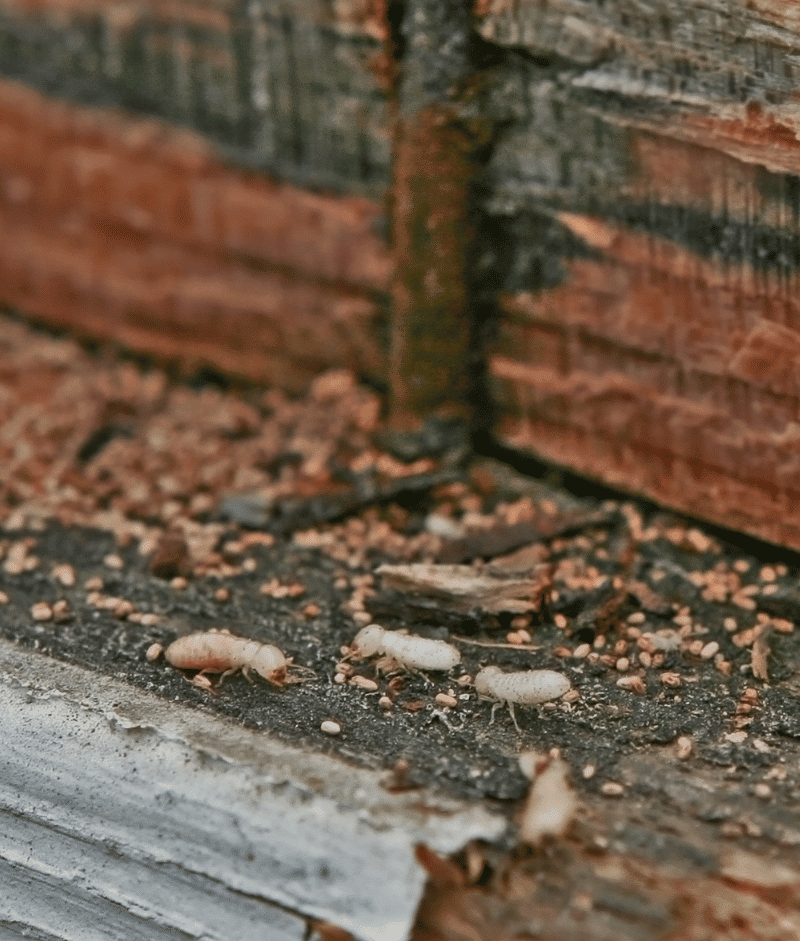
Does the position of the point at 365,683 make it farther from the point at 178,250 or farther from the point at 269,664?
the point at 178,250

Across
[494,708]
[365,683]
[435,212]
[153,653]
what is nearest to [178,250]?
[435,212]

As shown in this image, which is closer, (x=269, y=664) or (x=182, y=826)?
(x=182, y=826)

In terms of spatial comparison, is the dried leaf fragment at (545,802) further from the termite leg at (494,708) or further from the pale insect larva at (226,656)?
the pale insect larva at (226,656)

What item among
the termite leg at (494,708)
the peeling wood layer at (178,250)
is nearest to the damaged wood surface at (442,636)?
the termite leg at (494,708)

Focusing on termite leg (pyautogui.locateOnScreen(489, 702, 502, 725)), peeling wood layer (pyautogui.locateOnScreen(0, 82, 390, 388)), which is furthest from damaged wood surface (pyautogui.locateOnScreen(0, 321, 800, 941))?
peeling wood layer (pyautogui.locateOnScreen(0, 82, 390, 388))

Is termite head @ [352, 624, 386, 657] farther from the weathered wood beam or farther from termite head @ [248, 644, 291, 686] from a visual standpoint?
the weathered wood beam
